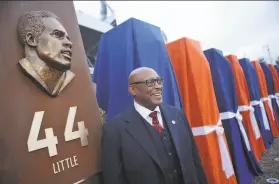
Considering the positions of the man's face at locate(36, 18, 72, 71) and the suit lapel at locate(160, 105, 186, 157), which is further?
the suit lapel at locate(160, 105, 186, 157)

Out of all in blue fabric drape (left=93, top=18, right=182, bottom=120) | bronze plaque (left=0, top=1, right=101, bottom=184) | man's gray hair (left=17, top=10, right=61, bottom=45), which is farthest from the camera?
blue fabric drape (left=93, top=18, right=182, bottom=120)

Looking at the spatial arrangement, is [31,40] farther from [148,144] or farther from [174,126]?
[174,126]

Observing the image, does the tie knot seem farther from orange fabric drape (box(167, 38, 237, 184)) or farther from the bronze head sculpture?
orange fabric drape (box(167, 38, 237, 184))

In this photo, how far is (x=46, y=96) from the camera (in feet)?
3.34

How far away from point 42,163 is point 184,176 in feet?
2.84

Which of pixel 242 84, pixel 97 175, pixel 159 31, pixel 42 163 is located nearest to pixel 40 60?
pixel 42 163

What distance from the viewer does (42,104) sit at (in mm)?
992

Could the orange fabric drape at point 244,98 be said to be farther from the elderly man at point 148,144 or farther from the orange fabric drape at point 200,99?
the elderly man at point 148,144

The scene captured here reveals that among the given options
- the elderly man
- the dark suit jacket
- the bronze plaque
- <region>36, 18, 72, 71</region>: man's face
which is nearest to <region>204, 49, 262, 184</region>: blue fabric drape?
the elderly man

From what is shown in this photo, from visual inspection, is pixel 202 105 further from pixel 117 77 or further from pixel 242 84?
pixel 242 84

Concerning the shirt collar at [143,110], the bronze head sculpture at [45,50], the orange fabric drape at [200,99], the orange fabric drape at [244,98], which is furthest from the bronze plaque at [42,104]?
the orange fabric drape at [244,98]

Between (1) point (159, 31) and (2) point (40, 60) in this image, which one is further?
(1) point (159, 31)

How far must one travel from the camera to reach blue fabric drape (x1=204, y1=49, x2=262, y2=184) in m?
2.59

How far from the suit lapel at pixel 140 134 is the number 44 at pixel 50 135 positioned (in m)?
0.32
